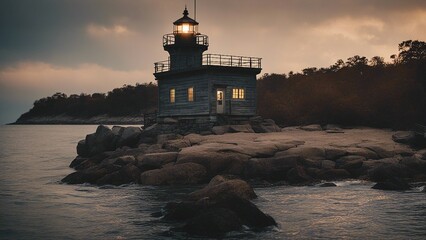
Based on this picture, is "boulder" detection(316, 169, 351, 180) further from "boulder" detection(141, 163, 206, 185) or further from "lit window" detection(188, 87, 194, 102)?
"lit window" detection(188, 87, 194, 102)

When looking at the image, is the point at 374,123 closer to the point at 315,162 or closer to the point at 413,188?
the point at 315,162

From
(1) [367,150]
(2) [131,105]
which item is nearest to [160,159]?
(1) [367,150]

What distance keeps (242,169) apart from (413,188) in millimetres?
A: 7865

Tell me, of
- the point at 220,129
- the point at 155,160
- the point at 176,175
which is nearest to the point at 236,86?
the point at 220,129

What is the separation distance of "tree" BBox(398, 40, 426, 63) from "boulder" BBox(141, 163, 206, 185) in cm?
2848

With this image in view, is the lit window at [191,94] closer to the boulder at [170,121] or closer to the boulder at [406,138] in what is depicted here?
the boulder at [170,121]

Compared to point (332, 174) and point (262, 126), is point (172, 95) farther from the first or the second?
point (332, 174)

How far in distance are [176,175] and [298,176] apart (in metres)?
5.76

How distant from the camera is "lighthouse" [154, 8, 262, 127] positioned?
116 feet

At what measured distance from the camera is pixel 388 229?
14094 mm

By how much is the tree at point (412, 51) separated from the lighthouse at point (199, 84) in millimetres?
16969

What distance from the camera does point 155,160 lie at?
24484mm

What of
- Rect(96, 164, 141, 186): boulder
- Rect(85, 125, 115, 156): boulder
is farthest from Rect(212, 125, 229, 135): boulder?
Rect(96, 164, 141, 186): boulder

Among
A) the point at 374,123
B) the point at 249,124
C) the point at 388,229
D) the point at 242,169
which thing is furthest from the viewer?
the point at 374,123
